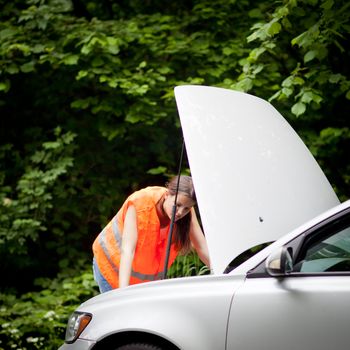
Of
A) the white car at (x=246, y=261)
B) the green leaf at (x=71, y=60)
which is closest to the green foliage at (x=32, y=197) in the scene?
the green leaf at (x=71, y=60)

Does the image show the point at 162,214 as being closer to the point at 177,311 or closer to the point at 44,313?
the point at 177,311

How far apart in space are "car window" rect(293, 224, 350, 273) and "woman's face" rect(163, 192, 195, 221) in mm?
1307

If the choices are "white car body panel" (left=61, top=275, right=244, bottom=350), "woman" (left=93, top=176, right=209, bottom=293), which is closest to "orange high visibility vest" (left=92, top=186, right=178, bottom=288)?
"woman" (left=93, top=176, right=209, bottom=293)

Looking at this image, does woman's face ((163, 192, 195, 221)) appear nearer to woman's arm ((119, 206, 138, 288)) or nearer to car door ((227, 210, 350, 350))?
woman's arm ((119, 206, 138, 288))

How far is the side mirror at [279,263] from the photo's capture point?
10.6 ft

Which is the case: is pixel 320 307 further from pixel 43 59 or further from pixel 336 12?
pixel 43 59

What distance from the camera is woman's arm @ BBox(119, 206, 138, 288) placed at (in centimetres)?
464

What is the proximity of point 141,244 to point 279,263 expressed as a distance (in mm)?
1714

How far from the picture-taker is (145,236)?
481cm

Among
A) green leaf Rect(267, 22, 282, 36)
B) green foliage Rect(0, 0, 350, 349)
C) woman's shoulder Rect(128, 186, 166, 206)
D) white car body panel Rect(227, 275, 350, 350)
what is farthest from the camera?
green foliage Rect(0, 0, 350, 349)

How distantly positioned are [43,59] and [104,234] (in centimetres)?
380

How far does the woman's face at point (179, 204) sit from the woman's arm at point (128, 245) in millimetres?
215

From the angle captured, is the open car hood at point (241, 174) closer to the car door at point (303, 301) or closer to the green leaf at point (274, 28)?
the car door at point (303, 301)

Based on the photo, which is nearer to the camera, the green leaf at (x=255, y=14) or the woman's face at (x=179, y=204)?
the woman's face at (x=179, y=204)
